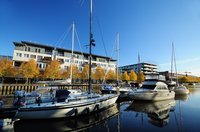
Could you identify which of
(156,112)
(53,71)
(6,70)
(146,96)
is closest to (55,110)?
(156,112)

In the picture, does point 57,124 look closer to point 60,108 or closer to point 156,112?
point 60,108

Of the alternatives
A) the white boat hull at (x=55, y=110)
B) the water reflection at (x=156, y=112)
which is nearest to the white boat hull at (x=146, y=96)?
the water reflection at (x=156, y=112)

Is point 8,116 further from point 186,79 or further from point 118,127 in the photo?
point 186,79

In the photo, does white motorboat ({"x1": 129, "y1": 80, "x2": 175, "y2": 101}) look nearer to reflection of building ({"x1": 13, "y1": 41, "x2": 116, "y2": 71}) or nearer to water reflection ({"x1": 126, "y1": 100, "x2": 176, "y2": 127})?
water reflection ({"x1": 126, "y1": 100, "x2": 176, "y2": 127})

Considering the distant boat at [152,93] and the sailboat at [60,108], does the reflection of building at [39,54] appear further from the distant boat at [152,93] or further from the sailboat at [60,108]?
the sailboat at [60,108]

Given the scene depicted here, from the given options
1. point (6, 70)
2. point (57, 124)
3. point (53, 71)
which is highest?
point (6, 70)

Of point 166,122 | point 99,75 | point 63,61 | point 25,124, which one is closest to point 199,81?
point 99,75

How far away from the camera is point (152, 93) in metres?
21.5

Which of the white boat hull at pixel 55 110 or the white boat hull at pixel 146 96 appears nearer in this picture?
the white boat hull at pixel 55 110

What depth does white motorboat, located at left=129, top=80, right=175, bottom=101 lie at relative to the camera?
21.1 meters

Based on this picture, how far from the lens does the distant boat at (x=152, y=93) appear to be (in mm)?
21094

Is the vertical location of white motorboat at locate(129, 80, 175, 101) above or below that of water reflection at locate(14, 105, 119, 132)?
above

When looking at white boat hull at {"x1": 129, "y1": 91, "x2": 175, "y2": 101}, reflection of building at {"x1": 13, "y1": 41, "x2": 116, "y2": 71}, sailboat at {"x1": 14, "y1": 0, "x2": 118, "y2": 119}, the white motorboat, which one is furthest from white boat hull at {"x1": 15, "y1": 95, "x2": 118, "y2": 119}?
reflection of building at {"x1": 13, "y1": 41, "x2": 116, "y2": 71}

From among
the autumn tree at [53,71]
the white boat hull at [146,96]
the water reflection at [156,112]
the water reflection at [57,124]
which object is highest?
the autumn tree at [53,71]
